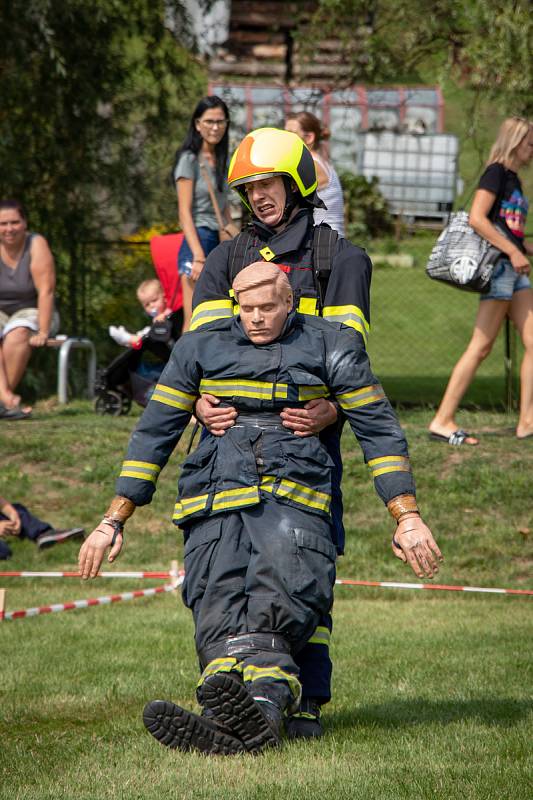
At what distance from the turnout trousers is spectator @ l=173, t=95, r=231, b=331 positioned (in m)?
5.42

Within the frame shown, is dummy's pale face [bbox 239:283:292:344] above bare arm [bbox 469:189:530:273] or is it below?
above

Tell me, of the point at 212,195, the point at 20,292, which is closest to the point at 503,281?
the point at 212,195

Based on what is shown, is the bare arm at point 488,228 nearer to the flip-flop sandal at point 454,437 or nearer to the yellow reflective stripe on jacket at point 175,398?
the flip-flop sandal at point 454,437

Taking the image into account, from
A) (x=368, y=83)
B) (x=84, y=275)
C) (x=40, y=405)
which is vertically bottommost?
(x=40, y=405)

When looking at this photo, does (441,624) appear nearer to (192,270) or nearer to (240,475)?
(240,475)

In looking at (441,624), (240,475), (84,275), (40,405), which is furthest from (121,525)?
(84,275)

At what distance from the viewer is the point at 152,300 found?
11703 mm

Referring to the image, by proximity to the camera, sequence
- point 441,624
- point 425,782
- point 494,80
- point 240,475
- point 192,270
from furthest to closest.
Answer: point 494,80 < point 192,270 < point 441,624 < point 240,475 < point 425,782

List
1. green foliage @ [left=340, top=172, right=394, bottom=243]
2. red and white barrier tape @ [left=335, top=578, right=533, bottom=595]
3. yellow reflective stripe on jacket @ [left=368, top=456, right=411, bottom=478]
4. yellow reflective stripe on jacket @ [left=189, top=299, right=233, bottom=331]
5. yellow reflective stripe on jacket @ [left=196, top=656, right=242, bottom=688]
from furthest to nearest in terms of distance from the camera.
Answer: green foliage @ [left=340, top=172, right=394, bottom=243]
red and white barrier tape @ [left=335, top=578, right=533, bottom=595]
yellow reflective stripe on jacket @ [left=189, top=299, right=233, bottom=331]
yellow reflective stripe on jacket @ [left=368, top=456, right=411, bottom=478]
yellow reflective stripe on jacket @ [left=196, top=656, right=242, bottom=688]

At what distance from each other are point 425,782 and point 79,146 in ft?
38.1

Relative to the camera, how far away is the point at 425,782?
164 inches

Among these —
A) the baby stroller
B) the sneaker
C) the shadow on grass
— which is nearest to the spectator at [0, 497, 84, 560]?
the sneaker

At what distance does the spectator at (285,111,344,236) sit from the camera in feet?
30.3

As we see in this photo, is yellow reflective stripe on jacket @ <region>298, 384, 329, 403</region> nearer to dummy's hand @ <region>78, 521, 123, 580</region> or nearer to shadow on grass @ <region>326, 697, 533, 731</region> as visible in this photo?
dummy's hand @ <region>78, 521, 123, 580</region>
